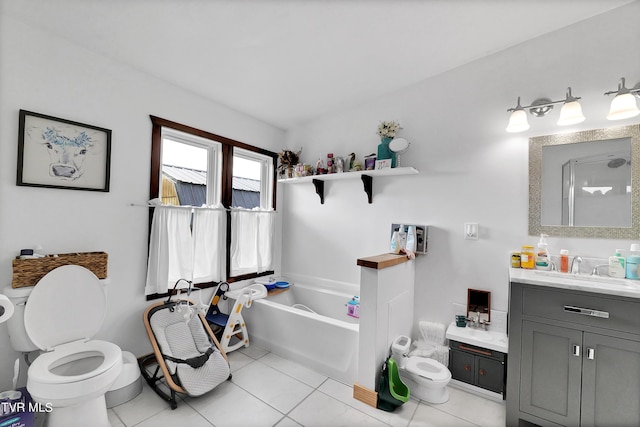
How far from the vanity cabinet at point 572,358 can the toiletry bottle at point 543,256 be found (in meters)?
0.45

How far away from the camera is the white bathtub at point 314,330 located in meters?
2.13

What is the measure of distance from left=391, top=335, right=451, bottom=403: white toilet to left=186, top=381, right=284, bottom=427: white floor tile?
928mm

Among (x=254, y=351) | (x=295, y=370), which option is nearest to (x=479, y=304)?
(x=295, y=370)

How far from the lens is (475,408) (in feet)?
6.05

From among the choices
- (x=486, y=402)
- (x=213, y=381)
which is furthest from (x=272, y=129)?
(x=486, y=402)

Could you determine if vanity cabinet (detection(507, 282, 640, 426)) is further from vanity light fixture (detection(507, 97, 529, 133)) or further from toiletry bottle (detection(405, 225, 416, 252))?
vanity light fixture (detection(507, 97, 529, 133))

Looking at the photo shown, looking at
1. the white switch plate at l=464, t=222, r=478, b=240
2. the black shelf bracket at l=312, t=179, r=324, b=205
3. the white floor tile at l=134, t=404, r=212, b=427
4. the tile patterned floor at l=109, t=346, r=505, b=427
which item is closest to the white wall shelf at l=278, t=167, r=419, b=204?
the black shelf bracket at l=312, t=179, r=324, b=205

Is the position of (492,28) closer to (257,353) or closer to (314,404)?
(314,404)

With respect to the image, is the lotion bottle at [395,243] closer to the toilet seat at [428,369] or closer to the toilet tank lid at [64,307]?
the toilet seat at [428,369]

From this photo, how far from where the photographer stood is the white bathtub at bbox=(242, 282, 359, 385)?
213cm

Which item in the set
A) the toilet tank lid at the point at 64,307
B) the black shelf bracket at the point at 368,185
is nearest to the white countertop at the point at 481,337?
the black shelf bracket at the point at 368,185

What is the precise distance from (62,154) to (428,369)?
10.1 ft

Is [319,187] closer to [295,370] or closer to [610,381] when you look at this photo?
[295,370]

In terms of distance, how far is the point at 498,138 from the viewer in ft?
7.09
